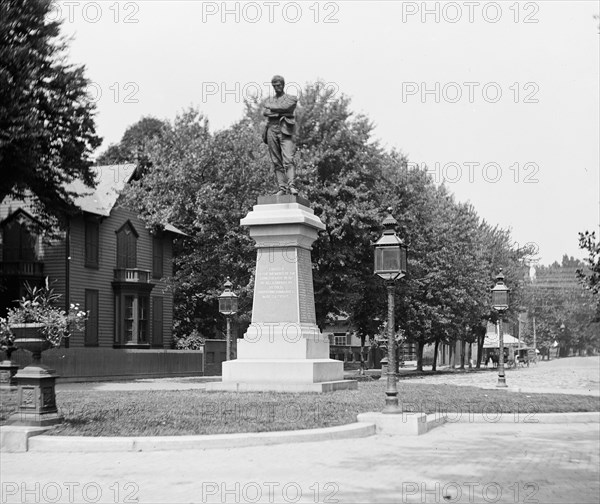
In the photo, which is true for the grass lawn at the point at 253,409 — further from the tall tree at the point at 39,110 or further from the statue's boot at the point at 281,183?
the tall tree at the point at 39,110

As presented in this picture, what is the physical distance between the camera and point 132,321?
148ft

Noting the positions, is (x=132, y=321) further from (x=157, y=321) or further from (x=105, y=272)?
(x=105, y=272)

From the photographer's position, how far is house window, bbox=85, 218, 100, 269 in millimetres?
42375

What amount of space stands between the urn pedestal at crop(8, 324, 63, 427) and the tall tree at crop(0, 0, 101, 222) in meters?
18.0

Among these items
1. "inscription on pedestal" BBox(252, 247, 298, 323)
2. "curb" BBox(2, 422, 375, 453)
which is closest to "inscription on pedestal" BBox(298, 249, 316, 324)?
"inscription on pedestal" BBox(252, 247, 298, 323)

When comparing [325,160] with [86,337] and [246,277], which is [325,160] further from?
[86,337]

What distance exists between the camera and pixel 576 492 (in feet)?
28.0

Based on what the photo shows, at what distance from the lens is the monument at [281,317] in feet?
63.1

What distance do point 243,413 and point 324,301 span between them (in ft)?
70.2

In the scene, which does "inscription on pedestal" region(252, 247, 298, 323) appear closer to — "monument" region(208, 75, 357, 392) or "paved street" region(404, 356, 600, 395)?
"monument" region(208, 75, 357, 392)

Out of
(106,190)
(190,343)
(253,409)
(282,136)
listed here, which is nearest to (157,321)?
(190,343)

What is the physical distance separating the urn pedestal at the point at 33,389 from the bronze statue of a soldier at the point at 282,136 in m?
9.75

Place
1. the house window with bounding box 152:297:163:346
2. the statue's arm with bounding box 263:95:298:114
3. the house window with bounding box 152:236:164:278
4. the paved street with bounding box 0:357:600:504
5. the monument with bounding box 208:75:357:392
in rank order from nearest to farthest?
1. the paved street with bounding box 0:357:600:504
2. the monument with bounding box 208:75:357:392
3. the statue's arm with bounding box 263:95:298:114
4. the house window with bounding box 152:297:163:346
5. the house window with bounding box 152:236:164:278

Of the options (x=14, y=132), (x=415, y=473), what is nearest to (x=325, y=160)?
(x=14, y=132)
